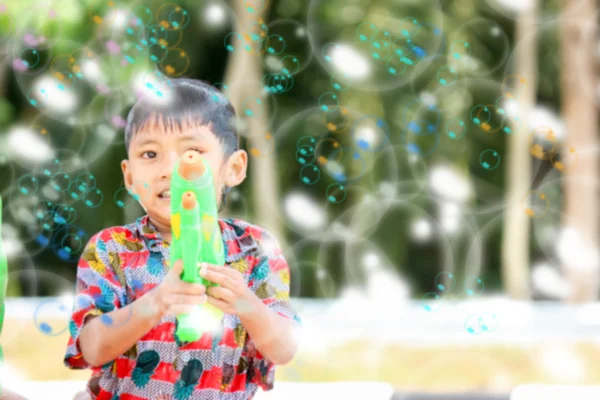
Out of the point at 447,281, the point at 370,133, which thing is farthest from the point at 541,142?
the point at 447,281

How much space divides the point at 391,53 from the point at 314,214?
85cm

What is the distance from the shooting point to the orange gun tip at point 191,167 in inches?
42.7

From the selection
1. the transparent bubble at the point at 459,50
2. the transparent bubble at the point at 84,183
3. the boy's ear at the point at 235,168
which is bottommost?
the transparent bubble at the point at 84,183

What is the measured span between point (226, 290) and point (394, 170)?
3513 mm

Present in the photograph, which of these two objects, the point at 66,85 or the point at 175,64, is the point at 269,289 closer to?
the point at 175,64

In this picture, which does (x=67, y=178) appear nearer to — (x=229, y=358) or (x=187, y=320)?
(x=229, y=358)

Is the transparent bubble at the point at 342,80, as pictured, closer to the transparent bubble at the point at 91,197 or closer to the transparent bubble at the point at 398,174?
the transparent bubble at the point at 398,174

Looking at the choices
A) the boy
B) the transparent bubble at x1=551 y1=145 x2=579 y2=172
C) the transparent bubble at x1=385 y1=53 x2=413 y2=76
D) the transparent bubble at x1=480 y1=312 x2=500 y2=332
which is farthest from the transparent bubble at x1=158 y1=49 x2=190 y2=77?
the transparent bubble at x1=551 y1=145 x2=579 y2=172

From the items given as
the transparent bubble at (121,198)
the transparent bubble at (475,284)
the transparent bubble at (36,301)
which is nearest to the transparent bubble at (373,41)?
the transparent bubble at (475,284)

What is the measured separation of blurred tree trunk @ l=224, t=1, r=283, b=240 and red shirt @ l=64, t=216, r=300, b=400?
199 cm

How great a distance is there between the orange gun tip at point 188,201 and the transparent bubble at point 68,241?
26.4 inches

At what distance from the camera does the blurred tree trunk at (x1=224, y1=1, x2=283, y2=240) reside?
140 inches

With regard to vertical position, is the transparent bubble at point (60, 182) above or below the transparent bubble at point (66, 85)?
below

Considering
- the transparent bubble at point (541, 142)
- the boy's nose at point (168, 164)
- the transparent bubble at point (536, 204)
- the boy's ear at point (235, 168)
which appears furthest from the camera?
the transparent bubble at point (536, 204)
